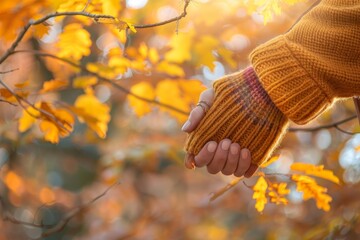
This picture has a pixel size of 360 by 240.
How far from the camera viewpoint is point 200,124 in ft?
4.31

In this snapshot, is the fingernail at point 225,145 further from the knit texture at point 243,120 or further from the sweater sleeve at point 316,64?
the sweater sleeve at point 316,64

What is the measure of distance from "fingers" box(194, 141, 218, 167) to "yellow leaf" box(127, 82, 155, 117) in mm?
1043

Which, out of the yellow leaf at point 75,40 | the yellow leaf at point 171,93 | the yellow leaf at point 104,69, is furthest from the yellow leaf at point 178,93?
the yellow leaf at point 75,40

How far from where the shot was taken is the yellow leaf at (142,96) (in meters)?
2.32

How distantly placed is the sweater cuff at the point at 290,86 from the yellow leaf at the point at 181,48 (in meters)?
1.14

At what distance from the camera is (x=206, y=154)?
4.20ft

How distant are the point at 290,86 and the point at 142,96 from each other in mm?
1292

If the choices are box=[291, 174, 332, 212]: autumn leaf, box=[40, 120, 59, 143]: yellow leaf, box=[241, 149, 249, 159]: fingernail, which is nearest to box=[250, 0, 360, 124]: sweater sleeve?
box=[241, 149, 249, 159]: fingernail

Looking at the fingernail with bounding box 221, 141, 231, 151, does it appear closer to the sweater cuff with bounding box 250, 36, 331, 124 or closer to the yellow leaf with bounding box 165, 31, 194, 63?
the sweater cuff with bounding box 250, 36, 331, 124

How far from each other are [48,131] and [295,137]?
3128 millimetres

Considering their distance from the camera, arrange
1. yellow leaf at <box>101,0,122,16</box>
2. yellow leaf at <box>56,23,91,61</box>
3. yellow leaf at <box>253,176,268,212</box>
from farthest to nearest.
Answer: yellow leaf at <box>56,23,91,61</box>, yellow leaf at <box>101,0,122,16</box>, yellow leaf at <box>253,176,268,212</box>

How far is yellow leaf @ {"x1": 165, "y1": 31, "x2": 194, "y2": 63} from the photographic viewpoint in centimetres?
243

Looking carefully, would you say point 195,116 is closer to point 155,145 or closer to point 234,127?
point 234,127

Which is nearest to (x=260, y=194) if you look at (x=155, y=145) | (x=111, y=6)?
(x=111, y=6)
